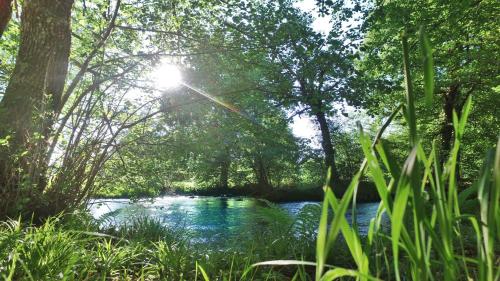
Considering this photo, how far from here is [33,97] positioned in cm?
482

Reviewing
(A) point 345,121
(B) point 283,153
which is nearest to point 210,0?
(B) point 283,153

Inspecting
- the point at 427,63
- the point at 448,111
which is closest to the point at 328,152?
the point at 448,111

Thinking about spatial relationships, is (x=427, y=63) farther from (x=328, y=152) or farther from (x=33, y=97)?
(x=328, y=152)

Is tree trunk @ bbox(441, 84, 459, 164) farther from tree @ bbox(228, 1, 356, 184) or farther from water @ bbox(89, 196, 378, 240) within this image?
tree @ bbox(228, 1, 356, 184)

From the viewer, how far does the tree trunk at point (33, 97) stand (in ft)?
14.3

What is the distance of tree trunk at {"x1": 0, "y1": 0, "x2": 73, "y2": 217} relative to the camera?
4.36 meters

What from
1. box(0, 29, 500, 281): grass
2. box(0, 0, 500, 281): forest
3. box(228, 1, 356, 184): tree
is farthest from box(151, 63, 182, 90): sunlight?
box(0, 29, 500, 281): grass

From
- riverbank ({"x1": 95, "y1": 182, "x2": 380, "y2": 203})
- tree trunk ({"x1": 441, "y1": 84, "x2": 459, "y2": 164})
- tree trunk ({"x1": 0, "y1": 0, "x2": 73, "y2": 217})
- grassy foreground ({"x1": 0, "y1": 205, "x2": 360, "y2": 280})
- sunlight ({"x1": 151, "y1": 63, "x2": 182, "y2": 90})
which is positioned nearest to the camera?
grassy foreground ({"x1": 0, "y1": 205, "x2": 360, "y2": 280})

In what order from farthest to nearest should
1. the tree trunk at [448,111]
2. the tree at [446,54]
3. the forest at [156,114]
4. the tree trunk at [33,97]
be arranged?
the tree trunk at [448,111] < the tree at [446,54] < the tree trunk at [33,97] < the forest at [156,114]

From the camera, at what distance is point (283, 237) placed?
4.01 meters

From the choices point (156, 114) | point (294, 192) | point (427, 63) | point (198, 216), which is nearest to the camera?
point (427, 63)

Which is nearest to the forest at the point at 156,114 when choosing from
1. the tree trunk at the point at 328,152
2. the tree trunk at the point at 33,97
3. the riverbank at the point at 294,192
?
the tree trunk at the point at 33,97

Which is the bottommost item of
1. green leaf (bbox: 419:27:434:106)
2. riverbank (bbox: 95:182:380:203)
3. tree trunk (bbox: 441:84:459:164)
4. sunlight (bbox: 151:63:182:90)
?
green leaf (bbox: 419:27:434:106)

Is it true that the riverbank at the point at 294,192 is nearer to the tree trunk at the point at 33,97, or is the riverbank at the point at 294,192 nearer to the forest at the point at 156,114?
the forest at the point at 156,114
